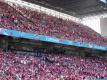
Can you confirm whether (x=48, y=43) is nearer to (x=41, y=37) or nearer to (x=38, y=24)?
(x=38, y=24)

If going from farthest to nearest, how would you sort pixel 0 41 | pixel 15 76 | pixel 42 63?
pixel 42 63 → pixel 0 41 → pixel 15 76

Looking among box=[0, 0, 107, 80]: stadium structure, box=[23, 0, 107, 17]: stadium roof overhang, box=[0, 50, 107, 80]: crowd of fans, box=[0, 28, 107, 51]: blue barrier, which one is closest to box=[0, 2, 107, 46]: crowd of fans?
box=[0, 0, 107, 80]: stadium structure

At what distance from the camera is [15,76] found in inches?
799

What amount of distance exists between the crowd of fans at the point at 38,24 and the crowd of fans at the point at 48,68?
7.40 feet

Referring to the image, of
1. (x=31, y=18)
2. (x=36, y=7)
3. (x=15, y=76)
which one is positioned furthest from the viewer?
(x=36, y=7)

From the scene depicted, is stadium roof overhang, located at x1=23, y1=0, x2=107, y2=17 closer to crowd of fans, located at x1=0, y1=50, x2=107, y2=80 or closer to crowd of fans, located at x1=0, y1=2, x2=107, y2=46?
crowd of fans, located at x1=0, y1=2, x2=107, y2=46

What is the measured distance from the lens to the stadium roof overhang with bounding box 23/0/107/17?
3430 centimetres

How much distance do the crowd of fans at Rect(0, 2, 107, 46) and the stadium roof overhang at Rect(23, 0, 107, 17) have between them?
152 cm

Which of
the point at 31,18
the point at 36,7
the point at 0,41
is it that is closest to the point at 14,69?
the point at 0,41

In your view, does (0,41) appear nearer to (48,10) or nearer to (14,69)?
(14,69)

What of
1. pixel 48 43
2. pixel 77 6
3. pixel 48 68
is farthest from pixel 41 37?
pixel 77 6

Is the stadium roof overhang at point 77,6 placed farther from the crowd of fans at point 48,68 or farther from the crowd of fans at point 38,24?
the crowd of fans at point 48,68

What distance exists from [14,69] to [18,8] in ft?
36.3

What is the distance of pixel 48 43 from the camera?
2822cm
